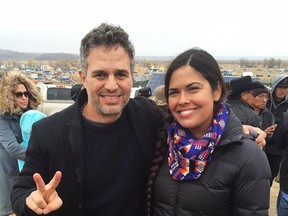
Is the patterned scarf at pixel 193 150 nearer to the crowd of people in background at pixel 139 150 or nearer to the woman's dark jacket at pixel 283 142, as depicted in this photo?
the crowd of people in background at pixel 139 150

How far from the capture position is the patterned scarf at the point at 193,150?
1.71 metres

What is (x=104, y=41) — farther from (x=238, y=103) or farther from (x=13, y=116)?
(x=238, y=103)

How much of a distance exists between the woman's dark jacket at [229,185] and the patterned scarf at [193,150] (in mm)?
40

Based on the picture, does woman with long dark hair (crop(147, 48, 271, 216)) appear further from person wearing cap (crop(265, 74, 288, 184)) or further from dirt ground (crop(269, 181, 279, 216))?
dirt ground (crop(269, 181, 279, 216))

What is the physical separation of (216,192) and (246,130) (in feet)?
2.10

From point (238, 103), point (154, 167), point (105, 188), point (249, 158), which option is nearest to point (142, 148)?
point (154, 167)

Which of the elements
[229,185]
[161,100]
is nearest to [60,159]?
[229,185]

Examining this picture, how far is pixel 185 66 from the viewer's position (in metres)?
1.77

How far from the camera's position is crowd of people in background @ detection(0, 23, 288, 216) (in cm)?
167

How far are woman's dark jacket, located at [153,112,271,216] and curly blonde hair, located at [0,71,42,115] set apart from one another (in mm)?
2507

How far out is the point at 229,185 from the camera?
1.68 m

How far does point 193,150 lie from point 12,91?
278cm

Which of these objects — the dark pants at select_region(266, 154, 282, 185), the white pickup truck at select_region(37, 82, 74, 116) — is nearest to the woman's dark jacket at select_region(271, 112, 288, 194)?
the dark pants at select_region(266, 154, 282, 185)

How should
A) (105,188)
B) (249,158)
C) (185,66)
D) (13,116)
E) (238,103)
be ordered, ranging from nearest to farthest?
(249,158) → (185,66) → (105,188) → (13,116) → (238,103)
